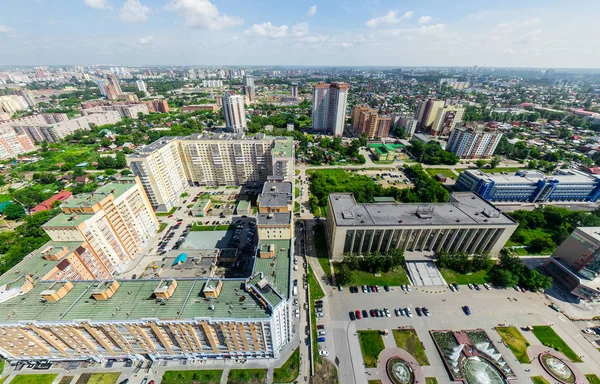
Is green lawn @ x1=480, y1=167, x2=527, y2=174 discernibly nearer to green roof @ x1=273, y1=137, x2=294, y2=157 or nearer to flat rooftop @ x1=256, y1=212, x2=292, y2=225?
green roof @ x1=273, y1=137, x2=294, y2=157

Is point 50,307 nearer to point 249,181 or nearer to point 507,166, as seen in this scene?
point 249,181

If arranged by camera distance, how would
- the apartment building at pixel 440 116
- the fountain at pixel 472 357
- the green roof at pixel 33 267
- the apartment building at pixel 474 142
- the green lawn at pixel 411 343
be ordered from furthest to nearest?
1. the apartment building at pixel 440 116
2. the apartment building at pixel 474 142
3. the green lawn at pixel 411 343
4. the green roof at pixel 33 267
5. the fountain at pixel 472 357

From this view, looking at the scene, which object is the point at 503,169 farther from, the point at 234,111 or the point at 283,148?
the point at 234,111

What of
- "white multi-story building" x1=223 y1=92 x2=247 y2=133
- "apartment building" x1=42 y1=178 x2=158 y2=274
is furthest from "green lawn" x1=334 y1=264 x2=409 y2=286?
"white multi-story building" x1=223 y1=92 x2=247 y2=133

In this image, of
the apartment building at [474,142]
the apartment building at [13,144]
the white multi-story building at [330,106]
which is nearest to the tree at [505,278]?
the apartment building at [474,142]

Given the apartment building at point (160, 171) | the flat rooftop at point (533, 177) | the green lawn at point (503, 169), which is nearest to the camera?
the apartment building at point (160, 171)

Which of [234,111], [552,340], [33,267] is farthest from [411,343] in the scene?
[234,111]

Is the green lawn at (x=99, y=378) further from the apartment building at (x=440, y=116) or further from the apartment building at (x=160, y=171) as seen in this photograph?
the apartment building at (x=440, y=116)
